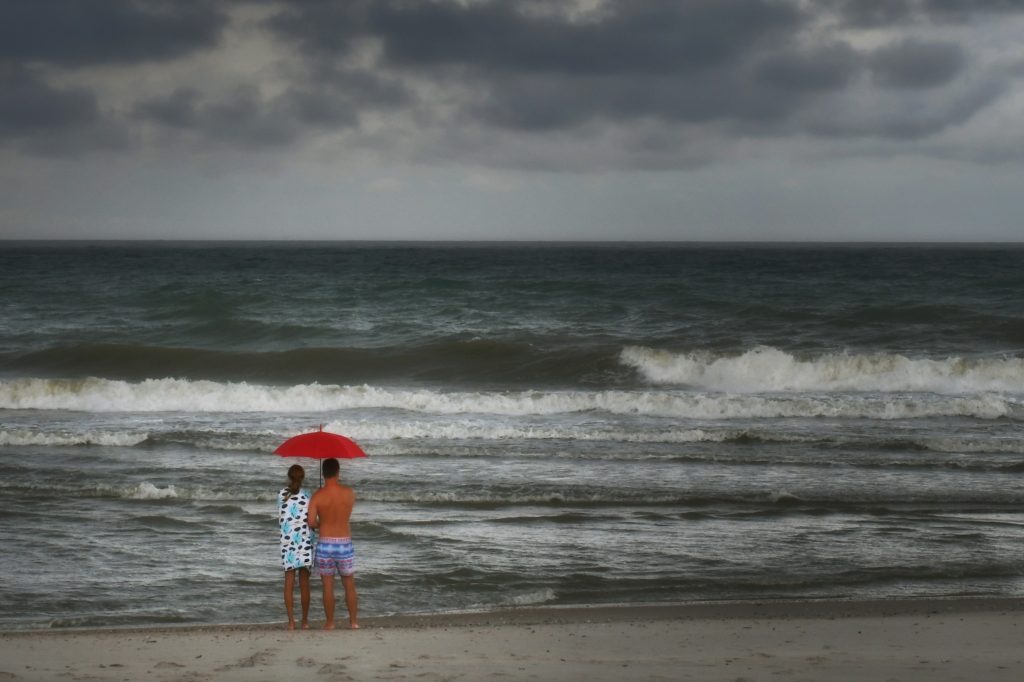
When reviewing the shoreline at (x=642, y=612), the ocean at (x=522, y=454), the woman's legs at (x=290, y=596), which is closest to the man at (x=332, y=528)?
the woman's legs at (x=290, y=596)

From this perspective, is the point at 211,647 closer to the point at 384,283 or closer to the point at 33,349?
the point at 33,349

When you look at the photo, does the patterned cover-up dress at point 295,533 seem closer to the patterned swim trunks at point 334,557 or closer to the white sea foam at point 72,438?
the patterned swim trunks at point 334,557

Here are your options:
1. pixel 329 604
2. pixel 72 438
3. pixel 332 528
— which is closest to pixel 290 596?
pixel 329 604

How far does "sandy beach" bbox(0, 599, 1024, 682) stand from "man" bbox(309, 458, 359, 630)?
1.61 feet

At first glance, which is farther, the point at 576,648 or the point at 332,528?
the point at 332,528

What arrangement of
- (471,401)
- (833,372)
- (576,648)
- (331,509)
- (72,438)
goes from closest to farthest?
(576,648) < (331,509) < (72,438) < (471,401) < (833,372)

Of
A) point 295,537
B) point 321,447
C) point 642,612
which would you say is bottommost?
point 642,612

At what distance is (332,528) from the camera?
29.9 ft

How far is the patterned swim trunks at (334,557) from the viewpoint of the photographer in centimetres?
908

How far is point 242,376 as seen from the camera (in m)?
28.1

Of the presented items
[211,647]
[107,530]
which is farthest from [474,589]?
[107,530]

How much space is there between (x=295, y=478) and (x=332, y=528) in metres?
0.51

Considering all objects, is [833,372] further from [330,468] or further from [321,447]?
[321,447]

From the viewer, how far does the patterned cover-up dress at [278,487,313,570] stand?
916 cm
